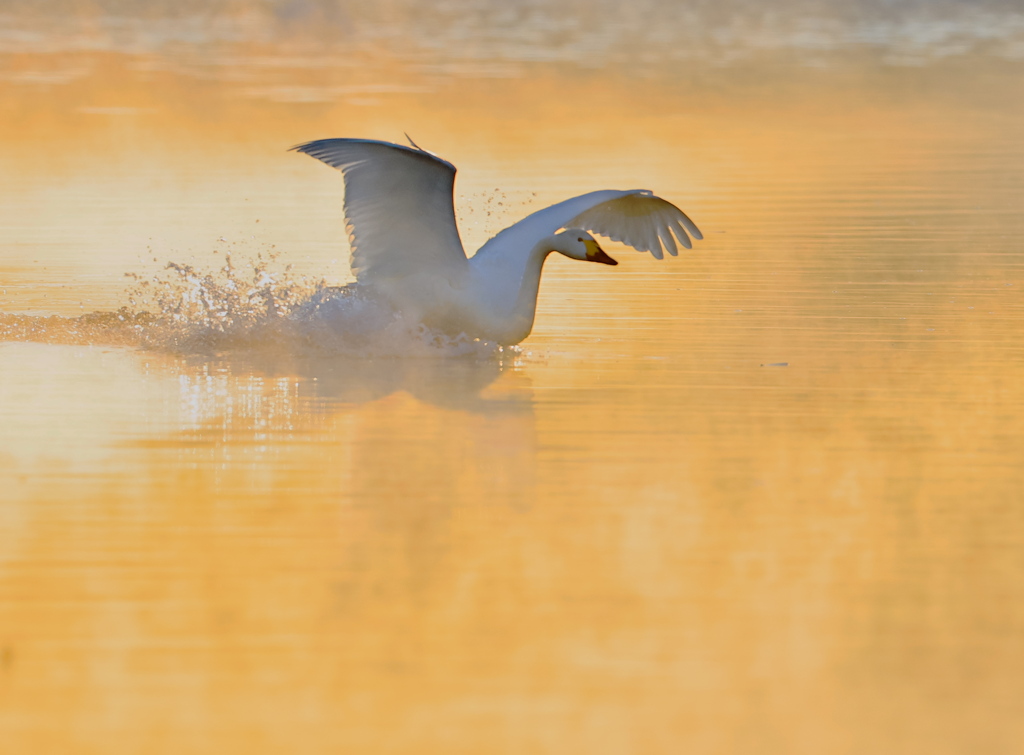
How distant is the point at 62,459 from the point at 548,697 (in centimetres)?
268

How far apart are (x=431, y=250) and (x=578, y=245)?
739mm

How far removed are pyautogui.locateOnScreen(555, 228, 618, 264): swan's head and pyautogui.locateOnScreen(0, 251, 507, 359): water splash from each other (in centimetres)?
57

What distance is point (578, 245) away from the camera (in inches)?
318

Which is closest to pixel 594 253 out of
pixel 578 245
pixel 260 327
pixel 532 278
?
pixel 578 245

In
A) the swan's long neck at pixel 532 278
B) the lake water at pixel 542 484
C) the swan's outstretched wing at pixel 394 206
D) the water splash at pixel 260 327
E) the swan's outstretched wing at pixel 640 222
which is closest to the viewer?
the lake water at pixel 542 484

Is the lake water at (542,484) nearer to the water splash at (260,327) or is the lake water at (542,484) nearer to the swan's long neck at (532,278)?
the water splash at (260,327)

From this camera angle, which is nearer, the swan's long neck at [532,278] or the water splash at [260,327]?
the swan's long neck at [532,278]

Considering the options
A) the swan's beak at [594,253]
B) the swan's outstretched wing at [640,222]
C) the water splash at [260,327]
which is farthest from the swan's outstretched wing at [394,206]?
the swan's outstretched wing at [640,222]

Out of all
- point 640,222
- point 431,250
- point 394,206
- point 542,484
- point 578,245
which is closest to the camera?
point 542,484

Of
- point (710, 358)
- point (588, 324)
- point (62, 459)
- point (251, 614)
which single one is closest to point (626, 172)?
point (588, 324)

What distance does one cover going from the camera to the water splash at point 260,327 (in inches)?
315

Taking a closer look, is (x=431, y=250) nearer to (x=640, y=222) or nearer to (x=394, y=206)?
(x=394, y=206)

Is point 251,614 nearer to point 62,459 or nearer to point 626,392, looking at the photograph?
point 62,459

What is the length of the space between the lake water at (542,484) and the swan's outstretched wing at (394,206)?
480mm
